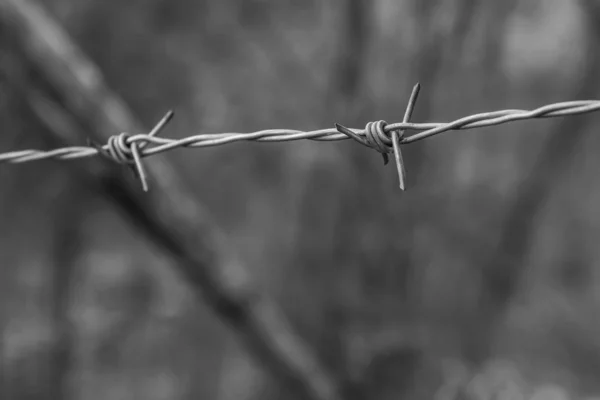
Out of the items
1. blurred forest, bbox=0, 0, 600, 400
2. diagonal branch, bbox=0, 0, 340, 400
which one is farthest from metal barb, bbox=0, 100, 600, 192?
blurred forest, bbox=0, 0, 600, 400

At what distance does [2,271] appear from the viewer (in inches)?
136

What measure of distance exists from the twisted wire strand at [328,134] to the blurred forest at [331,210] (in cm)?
158

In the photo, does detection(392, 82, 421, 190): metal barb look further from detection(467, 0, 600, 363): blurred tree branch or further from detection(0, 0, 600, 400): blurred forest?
detection(467, 0, 600, 363): blurred tree branch

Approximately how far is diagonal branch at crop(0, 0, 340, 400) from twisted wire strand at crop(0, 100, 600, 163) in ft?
2.44

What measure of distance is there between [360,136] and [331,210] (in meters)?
2.35

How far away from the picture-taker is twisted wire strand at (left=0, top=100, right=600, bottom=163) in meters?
0.65

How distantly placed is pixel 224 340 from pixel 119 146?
113 inches

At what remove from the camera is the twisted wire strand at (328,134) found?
2.13 feet

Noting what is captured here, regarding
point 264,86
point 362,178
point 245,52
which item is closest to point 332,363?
point 362,178

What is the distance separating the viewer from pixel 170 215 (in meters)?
1.76

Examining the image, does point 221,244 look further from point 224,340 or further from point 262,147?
point 224,340

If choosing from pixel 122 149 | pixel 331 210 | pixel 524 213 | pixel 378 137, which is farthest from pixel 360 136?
pixel 331 210

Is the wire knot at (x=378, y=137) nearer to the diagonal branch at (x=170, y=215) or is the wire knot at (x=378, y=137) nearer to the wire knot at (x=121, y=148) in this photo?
the wire knot at (x=121, y=148)

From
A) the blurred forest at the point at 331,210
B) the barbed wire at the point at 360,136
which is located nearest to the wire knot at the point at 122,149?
the barbed wire at the point at 360,136
